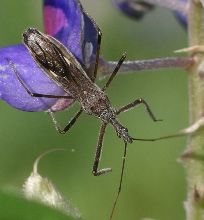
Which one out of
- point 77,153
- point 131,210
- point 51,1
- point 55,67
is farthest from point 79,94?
point 77,153

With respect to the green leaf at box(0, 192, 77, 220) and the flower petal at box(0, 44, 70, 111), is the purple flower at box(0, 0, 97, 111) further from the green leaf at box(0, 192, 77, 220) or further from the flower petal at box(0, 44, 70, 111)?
the green leaf at box(0, 192, 77, 220)

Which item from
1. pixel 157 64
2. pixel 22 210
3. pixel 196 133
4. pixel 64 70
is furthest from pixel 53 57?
pixel 22 210

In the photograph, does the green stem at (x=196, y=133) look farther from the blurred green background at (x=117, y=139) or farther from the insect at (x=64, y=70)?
the blurred green background at (x=117, y=139)

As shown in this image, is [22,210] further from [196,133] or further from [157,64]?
[157,64]

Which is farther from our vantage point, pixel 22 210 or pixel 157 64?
pixel 157 64

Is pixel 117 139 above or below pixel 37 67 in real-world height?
below
